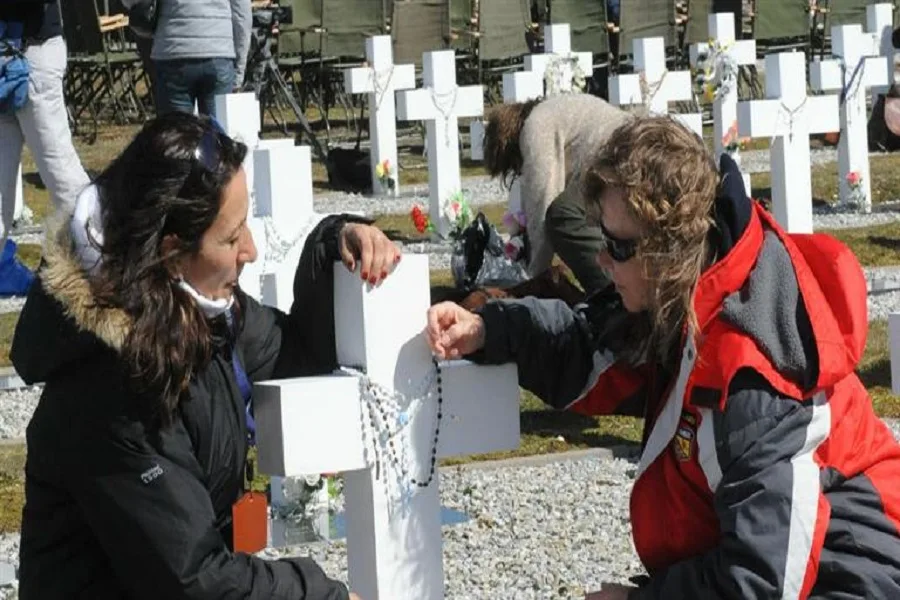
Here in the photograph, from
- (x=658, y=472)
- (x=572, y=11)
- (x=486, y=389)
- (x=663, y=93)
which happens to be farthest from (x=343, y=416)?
(x=572, y=11)

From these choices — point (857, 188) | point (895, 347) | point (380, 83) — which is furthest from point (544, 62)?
point (895, 347)

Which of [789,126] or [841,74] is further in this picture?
[841,74]

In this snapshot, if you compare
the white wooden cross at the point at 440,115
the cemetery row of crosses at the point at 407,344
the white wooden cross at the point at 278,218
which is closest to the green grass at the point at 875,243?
the cemetery row of crosses at the point at 407,344

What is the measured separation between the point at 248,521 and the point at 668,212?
70 cm

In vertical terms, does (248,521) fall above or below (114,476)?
below

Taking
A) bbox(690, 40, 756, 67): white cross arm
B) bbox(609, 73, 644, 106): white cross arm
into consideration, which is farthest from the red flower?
bbox(690, 40, 756, 67): white cross arm

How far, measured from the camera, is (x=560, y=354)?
2758 mm

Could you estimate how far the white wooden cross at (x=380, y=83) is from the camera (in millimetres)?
12391

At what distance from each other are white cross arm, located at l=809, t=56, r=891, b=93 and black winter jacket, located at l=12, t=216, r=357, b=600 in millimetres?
9548

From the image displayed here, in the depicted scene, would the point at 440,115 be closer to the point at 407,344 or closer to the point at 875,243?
the point at 875,243

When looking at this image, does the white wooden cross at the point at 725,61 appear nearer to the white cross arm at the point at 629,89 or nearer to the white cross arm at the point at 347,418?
the white cross arm at the point at 629,89

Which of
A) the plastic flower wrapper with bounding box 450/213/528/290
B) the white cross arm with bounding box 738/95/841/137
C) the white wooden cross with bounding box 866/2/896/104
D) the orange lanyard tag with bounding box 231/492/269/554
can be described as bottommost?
the plastic flower wrapper with bounding box 450/213/528/290

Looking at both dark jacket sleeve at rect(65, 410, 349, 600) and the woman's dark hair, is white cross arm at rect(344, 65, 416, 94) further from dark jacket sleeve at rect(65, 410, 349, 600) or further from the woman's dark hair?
dark jacket sleeve at rect(65, 410, 349, 600)

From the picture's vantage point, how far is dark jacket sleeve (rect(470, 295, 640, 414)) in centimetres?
271
